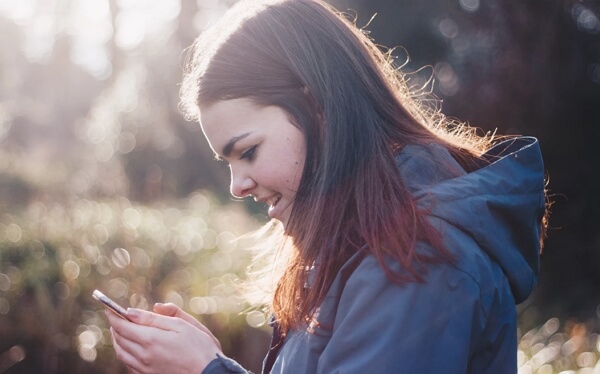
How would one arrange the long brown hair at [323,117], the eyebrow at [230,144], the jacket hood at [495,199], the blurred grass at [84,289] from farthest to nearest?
the blurred grass at [84,289]
the eyebrow at [230,144]
the long brown hair at [323,117]
the jacket hood at [495,199]

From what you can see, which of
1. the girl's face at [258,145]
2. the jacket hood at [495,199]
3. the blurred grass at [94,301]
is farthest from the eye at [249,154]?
the blurred grass at [94,301]

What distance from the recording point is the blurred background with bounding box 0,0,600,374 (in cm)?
450

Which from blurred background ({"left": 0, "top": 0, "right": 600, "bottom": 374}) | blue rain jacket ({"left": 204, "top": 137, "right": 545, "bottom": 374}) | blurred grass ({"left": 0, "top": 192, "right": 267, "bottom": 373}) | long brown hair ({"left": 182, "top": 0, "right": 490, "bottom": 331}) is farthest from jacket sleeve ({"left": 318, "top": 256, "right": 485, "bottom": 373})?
blurred grass ({"left": 0, "top": 192, "right": 267, "bottom": 373})

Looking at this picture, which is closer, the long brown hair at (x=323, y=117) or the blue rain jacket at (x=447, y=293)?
the blue rain jacket at (x=447, y=293)

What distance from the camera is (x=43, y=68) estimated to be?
35562mm

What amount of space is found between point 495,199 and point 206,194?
12933 millimetres

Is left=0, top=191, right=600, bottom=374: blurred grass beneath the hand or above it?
beneath

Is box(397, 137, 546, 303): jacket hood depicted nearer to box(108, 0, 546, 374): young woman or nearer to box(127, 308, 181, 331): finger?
box(108, 0, 546, 374): young woman

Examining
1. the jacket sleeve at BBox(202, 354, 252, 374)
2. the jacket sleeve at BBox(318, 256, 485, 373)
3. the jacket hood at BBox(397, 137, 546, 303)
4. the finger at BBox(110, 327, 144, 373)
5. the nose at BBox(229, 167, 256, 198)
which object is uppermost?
the jacket hood at BBox(397, 137, 546, 303)

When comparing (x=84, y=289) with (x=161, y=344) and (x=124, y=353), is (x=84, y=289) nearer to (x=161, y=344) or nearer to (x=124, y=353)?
(x=124, y=353)

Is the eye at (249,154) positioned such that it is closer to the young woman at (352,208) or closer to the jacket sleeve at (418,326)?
the young woman at (352,208)

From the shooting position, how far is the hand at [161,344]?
191 cm

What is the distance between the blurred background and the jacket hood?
1.20m

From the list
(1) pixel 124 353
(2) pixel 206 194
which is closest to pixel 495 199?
(1) pixel 124 353
